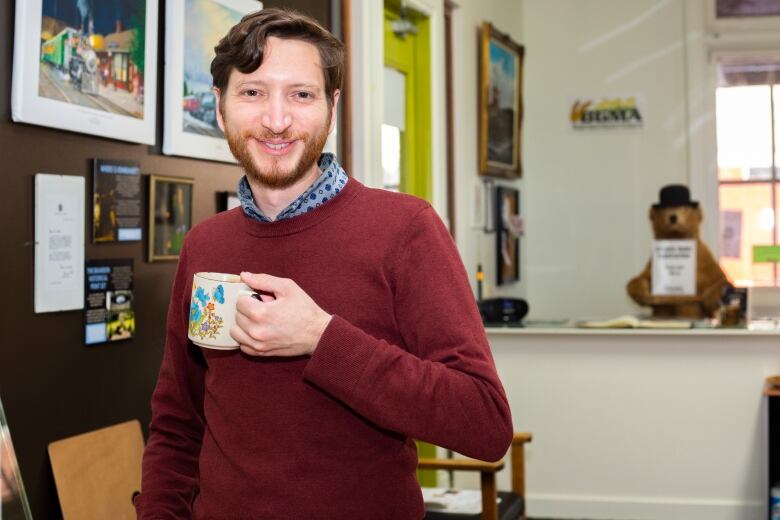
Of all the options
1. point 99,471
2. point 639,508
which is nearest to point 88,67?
point 99,471

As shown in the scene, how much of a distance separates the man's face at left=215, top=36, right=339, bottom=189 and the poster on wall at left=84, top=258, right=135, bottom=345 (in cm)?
93

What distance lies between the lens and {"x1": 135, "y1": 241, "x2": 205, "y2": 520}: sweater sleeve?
1404 millimetres

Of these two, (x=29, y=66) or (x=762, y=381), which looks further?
(x=762, y=381)

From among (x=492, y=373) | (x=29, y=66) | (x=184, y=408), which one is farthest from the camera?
(x=29, y=66)

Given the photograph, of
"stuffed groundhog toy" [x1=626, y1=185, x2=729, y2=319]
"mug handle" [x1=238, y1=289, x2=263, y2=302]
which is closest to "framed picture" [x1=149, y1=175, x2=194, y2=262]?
"mug handle" [x1=238, y1=289, x2=263, y2=302]

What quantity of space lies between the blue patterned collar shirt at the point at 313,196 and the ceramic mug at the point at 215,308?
119mm

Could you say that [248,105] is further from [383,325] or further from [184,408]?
[184,408]

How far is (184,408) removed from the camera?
144 cm

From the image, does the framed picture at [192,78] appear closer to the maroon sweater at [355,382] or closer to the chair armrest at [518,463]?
the maroon sweater at [355,382]

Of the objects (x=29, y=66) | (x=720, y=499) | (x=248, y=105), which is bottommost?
(x=720, y=499)

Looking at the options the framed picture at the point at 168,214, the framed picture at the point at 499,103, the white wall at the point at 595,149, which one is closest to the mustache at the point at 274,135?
the framed picture at the point at 168,214

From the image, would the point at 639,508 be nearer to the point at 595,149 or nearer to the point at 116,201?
the point at 595,149

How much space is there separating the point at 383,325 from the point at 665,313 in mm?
4175

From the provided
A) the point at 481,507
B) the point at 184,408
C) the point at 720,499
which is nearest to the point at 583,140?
the point at 720,499
